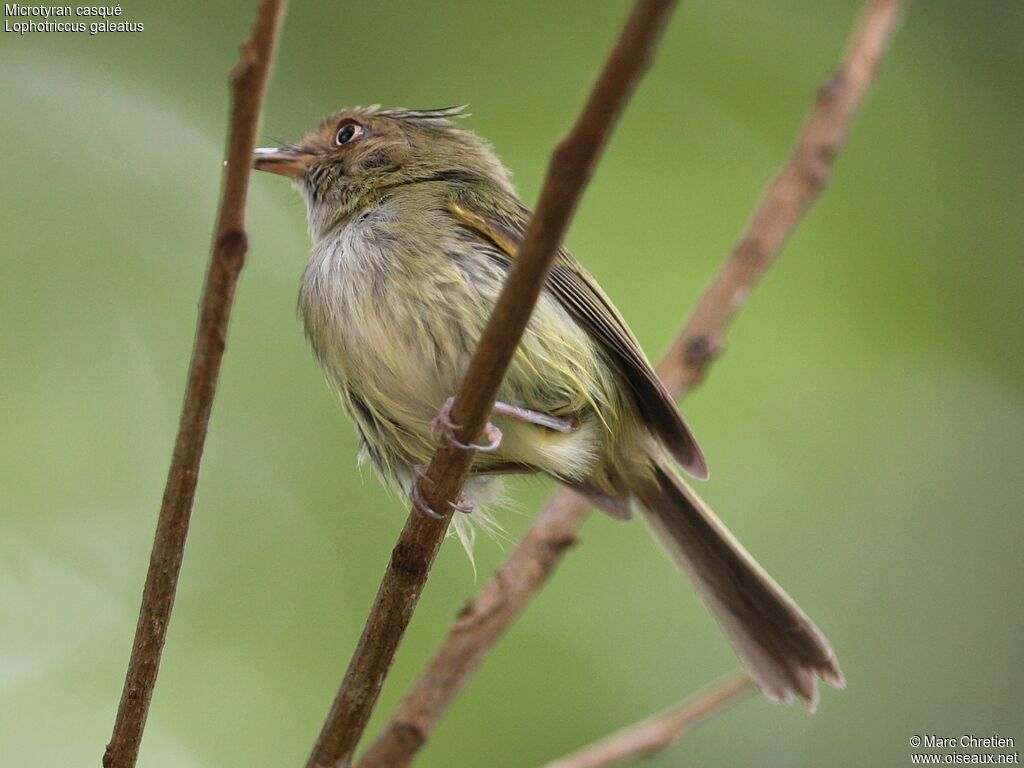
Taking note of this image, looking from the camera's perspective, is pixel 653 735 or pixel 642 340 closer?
pixel 653 735

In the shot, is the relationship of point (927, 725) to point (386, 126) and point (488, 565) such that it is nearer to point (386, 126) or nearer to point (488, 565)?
point (488, 565)

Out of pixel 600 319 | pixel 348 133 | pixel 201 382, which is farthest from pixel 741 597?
pixel 201 382

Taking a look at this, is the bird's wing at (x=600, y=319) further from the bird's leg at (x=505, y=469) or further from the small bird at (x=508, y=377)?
the bird's leg at (x=505, y=469)

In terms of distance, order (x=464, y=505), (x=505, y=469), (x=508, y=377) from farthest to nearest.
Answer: (x=505, y=469) → (x=508, y=377) → (x=464, y=505)

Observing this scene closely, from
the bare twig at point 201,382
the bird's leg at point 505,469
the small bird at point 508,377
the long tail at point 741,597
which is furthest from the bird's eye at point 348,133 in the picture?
the bare twig at point 201,382

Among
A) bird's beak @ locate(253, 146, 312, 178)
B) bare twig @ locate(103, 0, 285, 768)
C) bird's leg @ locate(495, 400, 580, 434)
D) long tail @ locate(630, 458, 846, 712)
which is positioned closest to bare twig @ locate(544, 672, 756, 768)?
long tail @ locate(630, 458, 846, 712)

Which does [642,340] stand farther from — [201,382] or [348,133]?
[201,382]

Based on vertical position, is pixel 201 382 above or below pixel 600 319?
above
